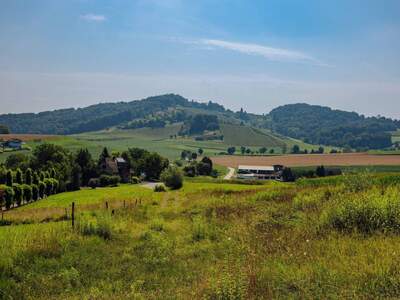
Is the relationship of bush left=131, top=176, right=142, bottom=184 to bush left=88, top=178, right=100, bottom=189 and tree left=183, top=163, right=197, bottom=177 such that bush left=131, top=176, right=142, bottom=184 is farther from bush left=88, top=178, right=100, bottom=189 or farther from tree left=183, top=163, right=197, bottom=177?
tree left=183, top=163, right=197, bottom=177

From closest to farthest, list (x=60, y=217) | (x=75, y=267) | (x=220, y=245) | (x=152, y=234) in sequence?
(x=75, y=267) → (x=220, y=245) → (x=152, y=234) → (x=60, y=217)

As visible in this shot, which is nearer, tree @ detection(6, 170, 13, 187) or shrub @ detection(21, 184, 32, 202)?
tree @ detection(6, 170, 13, 187)

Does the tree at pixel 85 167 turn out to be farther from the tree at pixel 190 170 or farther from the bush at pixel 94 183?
the tree at pixel 190 170

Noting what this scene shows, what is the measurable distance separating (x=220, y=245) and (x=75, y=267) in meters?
5.03

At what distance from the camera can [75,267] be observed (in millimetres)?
12789

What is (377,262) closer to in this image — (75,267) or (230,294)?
(230,294)

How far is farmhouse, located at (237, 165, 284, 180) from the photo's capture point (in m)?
163

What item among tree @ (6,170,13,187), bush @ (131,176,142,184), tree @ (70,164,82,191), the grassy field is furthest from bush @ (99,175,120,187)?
the grassy field

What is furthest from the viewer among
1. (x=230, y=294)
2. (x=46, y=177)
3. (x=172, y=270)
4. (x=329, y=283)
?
(x=46, y=177)

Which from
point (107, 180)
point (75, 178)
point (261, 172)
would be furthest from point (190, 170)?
point (261, 172)

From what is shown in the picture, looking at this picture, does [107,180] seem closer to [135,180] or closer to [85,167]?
[135,180]

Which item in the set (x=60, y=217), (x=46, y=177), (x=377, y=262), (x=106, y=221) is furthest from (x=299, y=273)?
(x=46, y=177)

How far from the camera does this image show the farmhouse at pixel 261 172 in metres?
163

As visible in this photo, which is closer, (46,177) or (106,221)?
(106,221)
